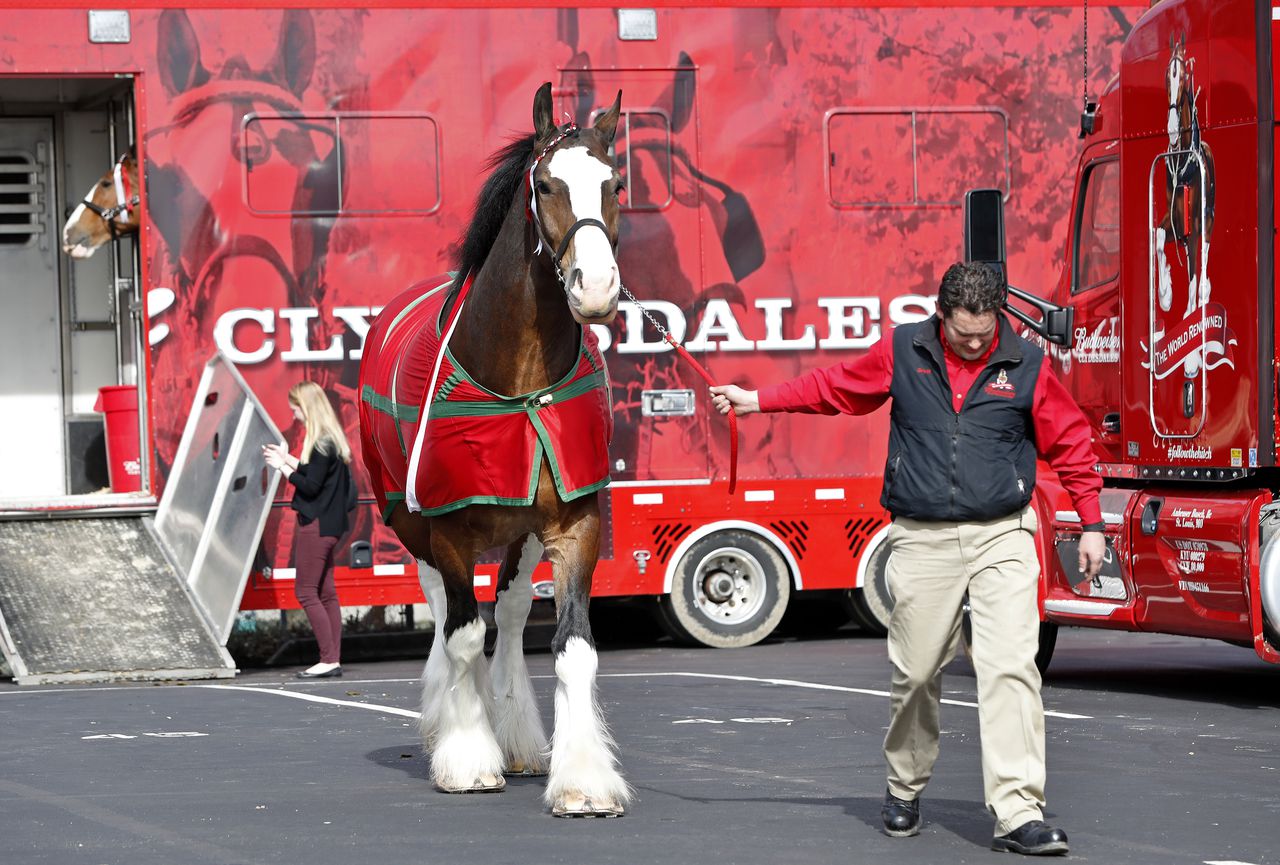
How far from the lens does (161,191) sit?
566 inches

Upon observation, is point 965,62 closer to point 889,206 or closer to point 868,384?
point 889,206

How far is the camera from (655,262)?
49.3 ft

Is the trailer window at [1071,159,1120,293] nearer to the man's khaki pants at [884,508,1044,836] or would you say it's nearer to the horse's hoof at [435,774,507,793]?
the man's khaki pants at [884,508,1044,836]

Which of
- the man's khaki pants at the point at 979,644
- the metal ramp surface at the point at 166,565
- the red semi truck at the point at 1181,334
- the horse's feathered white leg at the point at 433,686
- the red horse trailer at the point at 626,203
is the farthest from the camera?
the red horse trailer at the point at 626,203

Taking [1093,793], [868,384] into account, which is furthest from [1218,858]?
[868,384]

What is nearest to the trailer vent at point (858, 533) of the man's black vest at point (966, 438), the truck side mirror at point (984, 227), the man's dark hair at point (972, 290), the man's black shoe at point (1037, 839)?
the truck side mirror at point (984, 227)

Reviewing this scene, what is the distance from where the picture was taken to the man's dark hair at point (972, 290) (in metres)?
7.13

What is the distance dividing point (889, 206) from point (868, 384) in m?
8.11

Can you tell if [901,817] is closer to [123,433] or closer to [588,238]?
[588,238]

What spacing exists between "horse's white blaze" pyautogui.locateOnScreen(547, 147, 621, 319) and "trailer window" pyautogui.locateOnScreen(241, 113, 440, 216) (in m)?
6.87

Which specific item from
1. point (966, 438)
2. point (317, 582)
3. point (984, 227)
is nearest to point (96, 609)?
point (317, 582)

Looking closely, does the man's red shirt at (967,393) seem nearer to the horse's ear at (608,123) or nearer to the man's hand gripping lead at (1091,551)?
the man's hand gripping lead at (1091,551)

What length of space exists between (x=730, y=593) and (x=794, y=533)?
Answer: 2.06ft

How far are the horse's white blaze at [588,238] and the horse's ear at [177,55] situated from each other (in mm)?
7181
